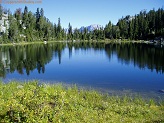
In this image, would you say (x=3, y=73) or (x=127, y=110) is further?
(x=3, y=73)

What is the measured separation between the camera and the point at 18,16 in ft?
565

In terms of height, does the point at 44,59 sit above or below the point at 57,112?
below

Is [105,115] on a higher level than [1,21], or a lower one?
lower

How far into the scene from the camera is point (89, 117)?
14.7m

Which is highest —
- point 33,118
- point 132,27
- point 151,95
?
point 132,27

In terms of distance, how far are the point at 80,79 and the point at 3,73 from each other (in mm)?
15893

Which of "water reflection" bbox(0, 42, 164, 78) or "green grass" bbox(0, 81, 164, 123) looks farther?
"water reflection" bbox(0, 42, 164, 78)

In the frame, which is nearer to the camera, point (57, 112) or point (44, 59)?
point (57, 112)

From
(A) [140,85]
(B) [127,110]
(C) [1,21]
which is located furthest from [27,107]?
(C) [1,21]

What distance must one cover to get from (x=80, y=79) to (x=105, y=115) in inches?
862

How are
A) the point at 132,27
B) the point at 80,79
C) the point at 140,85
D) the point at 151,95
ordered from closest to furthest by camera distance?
the point at 151,95 < the point at 140,85 < the point at 80,79 < the point at 132,27

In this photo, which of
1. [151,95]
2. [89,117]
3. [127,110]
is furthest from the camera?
[151,95]

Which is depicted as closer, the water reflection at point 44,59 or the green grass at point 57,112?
the green grass at point 57,112

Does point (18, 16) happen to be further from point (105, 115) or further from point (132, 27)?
point (105, 115)
